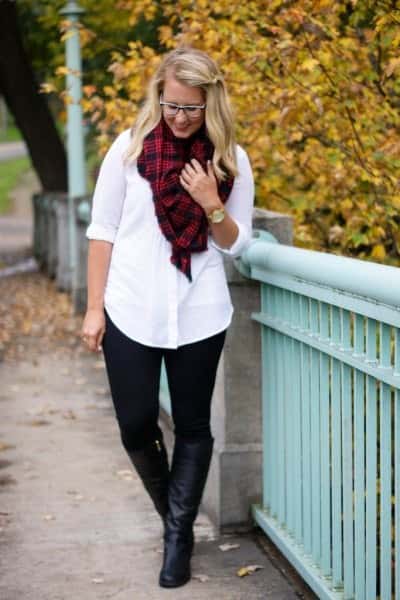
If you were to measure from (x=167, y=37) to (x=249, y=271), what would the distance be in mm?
2593

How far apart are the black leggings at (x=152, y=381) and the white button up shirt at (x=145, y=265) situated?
0.17ft

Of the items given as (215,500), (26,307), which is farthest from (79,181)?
(215,500)

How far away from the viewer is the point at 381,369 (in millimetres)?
3299

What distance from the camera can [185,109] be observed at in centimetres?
392

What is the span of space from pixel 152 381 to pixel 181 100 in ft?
3.19

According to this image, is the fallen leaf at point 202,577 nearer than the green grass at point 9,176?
Yes

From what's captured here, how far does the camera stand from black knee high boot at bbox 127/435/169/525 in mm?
4375

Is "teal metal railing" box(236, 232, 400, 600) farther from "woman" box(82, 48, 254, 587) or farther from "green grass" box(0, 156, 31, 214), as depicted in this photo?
"green grass" box(0, 156, 31, 214)

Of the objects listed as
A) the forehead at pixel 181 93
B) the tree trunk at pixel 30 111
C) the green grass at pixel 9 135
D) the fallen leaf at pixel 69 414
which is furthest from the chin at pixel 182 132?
the green grass at pixel 9 135

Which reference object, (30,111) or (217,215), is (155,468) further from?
(30,111)

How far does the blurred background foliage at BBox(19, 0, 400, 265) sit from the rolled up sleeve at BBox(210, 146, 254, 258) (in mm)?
748

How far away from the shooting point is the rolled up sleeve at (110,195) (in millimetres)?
4027

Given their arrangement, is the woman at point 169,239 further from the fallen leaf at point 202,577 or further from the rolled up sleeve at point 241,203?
the fallen leaf at point 202,577

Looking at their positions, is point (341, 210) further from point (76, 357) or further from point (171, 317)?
point (76, 357)
